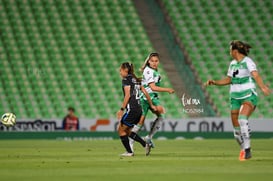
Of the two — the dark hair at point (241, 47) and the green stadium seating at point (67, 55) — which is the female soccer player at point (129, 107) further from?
the green stadium seating at point (67, 55)

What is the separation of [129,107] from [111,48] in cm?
1576

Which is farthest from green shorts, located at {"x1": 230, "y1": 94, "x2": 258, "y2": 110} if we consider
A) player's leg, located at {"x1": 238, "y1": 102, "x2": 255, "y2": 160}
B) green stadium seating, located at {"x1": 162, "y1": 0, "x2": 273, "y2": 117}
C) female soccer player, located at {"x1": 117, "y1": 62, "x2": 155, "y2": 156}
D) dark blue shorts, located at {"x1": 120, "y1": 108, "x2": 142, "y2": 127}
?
green stadium seating, located at {"x1": 162, "y1": 0, "x2": 273, "y2": 117}

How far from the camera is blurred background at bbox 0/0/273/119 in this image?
30.7m

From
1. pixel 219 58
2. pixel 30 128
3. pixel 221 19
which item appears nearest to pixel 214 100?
pixel 219 58

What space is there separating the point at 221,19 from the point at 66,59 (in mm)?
6920

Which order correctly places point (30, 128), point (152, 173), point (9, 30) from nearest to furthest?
point (152, 173) < point (30, 128) < point (9, 30)

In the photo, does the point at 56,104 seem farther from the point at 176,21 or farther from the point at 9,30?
the point at 176,21

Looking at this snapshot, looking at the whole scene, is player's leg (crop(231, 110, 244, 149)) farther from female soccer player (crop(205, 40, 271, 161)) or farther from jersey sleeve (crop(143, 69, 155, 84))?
jersey sleeve (crop(143, 69, 155, 84))

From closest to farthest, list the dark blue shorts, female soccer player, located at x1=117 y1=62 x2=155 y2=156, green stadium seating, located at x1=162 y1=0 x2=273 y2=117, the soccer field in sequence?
1. the soccer field
2. female soccer player, located at x1=117 y1=62 x2=155 y2=156
3. the dark blue shorts
4. green stadium seating, located at x1=162 y1=0 x2=273 y2=117

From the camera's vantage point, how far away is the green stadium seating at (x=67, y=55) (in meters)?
30.6

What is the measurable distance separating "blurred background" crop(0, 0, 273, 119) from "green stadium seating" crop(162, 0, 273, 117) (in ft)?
0.13

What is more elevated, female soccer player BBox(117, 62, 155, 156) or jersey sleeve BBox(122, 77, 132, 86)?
jersey sleeve BBox(122, 77, 132, 86)

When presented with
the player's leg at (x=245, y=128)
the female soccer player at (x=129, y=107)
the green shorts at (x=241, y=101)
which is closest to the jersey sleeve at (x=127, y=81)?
the female soccer player at (x=129, y=107)

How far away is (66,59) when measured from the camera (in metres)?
32.3
